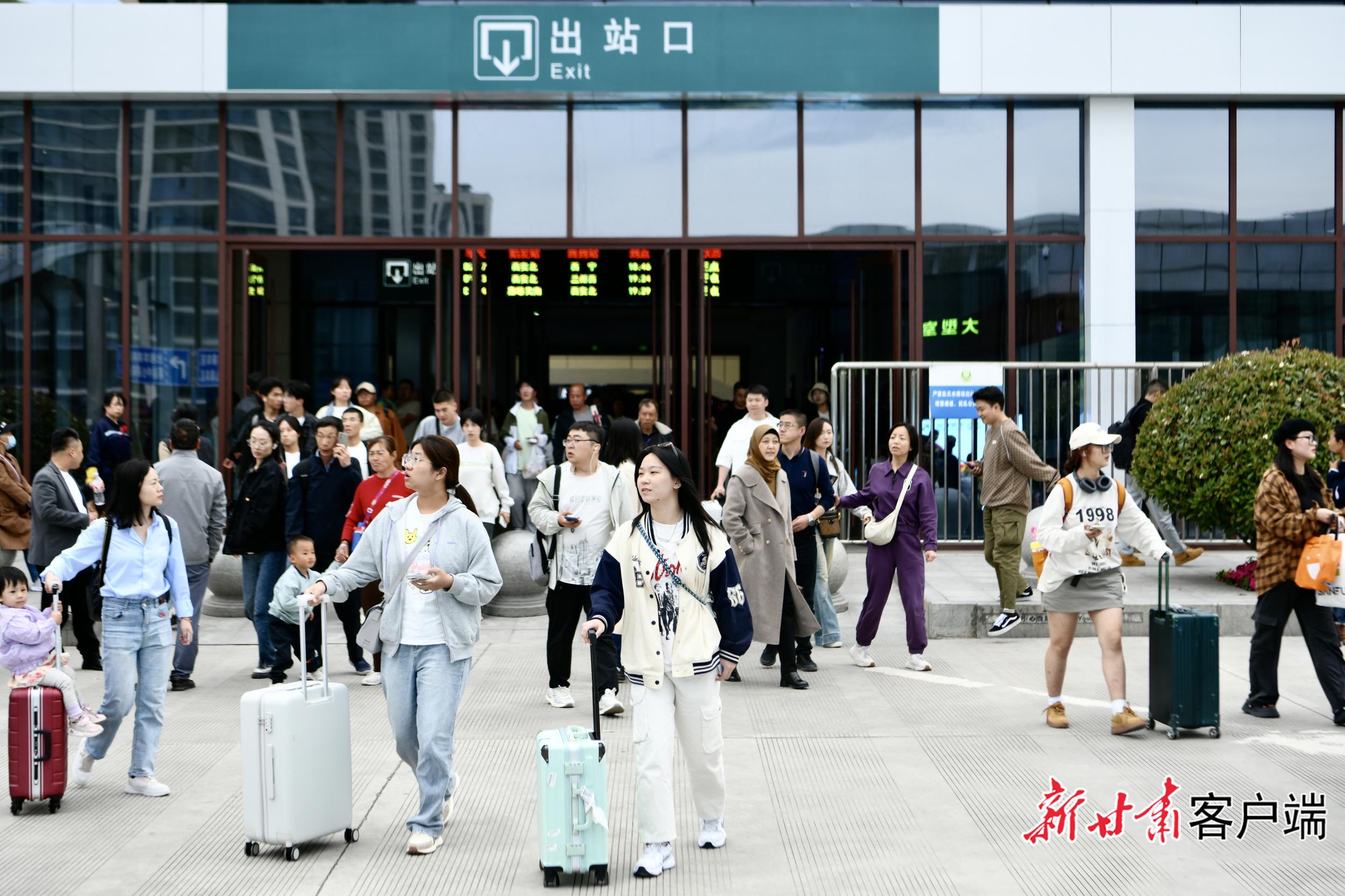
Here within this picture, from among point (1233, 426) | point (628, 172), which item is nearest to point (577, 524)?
point (1233, 426)

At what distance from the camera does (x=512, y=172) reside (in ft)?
52.1

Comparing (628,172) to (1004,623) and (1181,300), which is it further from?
(1004,623)

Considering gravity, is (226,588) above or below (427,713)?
below

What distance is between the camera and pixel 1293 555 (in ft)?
25.5

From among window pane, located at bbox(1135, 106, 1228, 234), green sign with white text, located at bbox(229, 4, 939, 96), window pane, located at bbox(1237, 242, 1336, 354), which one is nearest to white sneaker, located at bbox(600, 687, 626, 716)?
green sign with white text, located at bbox(229, 4, 939, 96)

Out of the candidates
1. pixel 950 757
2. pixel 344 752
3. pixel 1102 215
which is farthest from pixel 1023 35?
pixel 344 752

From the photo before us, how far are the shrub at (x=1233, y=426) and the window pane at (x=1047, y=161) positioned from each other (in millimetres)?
4519

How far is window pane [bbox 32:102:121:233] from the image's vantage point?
15.7 m

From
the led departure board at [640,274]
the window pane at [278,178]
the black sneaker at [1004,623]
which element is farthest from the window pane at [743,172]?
the black sneaker at [1004,623]

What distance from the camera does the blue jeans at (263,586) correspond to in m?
9.10

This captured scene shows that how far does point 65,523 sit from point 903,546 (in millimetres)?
5960

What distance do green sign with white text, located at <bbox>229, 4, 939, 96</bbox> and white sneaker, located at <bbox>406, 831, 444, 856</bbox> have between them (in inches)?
454

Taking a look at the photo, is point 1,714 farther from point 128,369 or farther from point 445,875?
point 128,369

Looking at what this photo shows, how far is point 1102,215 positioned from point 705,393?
17.0ft
